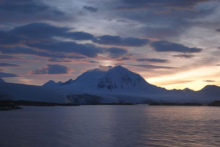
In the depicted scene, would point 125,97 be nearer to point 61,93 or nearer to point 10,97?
point 61,93

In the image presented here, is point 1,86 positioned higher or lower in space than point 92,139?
higher

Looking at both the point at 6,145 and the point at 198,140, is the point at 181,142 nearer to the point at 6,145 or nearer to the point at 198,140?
the point at 198,140

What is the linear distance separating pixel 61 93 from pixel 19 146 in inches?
3522

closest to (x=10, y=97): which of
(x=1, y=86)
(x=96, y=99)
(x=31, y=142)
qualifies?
(x=1, y=86)

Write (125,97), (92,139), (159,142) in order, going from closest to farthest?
(159,142)
(92,139)
(125,97)

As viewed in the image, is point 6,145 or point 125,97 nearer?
point 6,145

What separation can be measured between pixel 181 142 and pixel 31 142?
10884 mm

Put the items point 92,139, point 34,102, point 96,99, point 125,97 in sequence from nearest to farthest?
point 92,139 < point 34,102 < point 96,99 < point 125,97

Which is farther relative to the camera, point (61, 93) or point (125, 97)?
point (125, 97)

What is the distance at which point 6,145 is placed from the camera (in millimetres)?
19891

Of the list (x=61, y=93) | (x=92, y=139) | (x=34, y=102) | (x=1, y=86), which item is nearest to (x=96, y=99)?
(x=61, y=93)

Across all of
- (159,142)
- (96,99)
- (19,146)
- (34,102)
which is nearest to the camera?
(19,146)

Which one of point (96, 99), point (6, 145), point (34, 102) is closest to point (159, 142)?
point (6, 145)

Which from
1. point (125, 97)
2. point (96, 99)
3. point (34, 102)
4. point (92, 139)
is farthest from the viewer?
point (125, 97)
